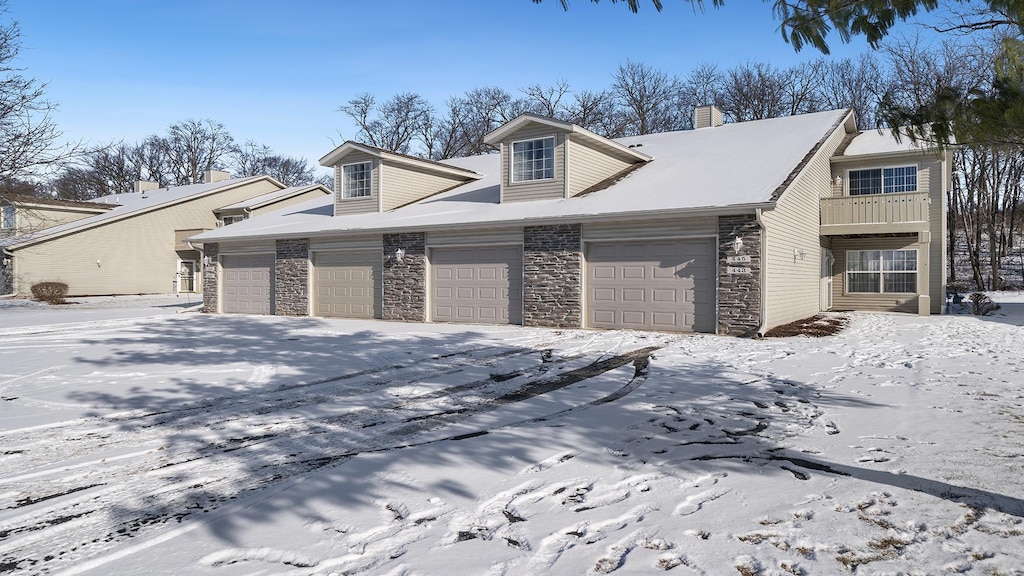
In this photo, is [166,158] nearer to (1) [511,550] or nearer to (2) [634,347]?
(2) [634,347]

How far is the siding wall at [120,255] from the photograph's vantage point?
26.8m

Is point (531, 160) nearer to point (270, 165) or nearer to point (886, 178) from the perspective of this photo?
point (886, 178)

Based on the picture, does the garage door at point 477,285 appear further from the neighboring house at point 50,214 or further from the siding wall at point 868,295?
the neighboring house at point 50,214

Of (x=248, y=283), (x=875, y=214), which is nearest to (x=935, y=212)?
(x=875, y=214)

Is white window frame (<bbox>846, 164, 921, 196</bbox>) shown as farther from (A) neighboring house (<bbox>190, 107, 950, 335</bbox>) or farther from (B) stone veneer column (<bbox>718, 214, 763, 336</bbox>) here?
(B) stone veneer column (<bbox>718, 214, 763, 336</bbox>)

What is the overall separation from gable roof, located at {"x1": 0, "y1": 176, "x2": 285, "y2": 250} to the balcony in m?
27.7

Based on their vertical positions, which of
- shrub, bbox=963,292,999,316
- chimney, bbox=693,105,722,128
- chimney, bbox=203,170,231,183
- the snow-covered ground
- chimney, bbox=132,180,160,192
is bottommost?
the snow-covered ground

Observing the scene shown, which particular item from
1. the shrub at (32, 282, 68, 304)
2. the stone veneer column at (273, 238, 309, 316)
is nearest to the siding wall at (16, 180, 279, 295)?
the shrub at (32, 282, 68, 304)

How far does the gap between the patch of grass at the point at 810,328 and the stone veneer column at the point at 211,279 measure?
16.4 m

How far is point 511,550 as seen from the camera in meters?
Result: 3.09

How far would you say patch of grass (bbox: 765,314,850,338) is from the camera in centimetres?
1192

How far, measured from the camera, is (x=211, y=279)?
20141mm

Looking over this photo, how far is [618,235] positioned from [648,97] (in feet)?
81.7

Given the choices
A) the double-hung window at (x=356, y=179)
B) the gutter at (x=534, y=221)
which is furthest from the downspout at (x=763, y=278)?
the double-hung window at (x=356, y=179)
